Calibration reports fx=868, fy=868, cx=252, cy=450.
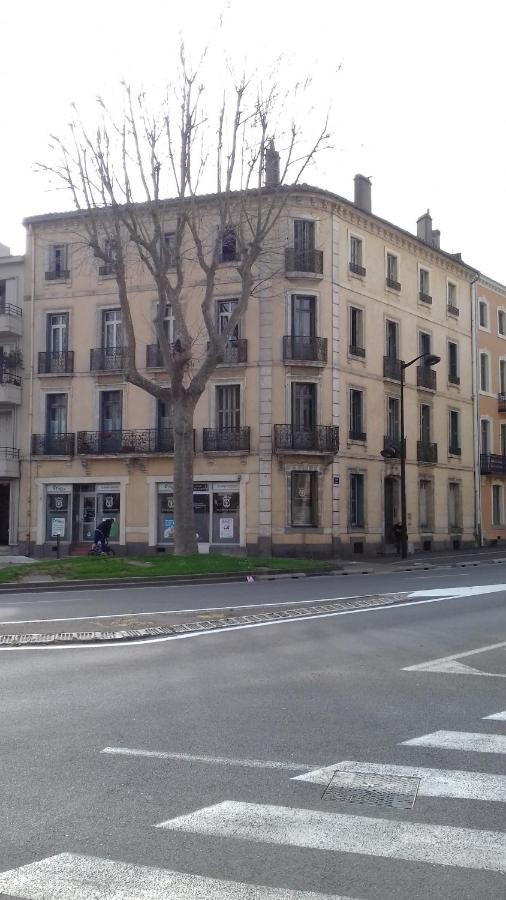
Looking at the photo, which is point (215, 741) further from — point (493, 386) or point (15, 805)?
point (493, 386)

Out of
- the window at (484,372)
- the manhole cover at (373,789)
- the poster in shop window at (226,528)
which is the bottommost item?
the manhole cover at (373,789)

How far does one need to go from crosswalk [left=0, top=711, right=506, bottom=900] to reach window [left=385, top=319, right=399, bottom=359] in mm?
32687

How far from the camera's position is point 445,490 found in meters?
40.1

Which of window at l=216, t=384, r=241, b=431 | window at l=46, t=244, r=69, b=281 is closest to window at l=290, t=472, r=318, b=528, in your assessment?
window at l=216, t=384, r=241, b=431

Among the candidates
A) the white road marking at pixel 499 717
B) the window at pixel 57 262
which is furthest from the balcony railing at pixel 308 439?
the white road marking at pixel 499 717

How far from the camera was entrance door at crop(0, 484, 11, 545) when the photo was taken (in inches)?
1393

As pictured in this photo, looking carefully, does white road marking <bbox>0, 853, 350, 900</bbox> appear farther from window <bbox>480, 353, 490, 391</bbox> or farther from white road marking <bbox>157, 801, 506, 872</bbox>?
window <bbox>480, 353, 490, 391</bbox>

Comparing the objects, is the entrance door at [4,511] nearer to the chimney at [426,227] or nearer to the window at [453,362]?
the window at [453,362]

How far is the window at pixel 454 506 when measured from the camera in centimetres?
4062

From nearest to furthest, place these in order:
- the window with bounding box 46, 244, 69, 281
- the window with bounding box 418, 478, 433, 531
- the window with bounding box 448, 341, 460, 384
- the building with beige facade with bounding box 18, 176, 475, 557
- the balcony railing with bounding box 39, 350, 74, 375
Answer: the building with beige facade with bounding box 18, 176, 475, 557, the balcony railing with bounding box 39, 350, 74, 375, the window with bounding box 46, 244, 69, 281, the window with bounding box 418, 478, 433, 531, the window with bounding box 448, 341, 460, 384

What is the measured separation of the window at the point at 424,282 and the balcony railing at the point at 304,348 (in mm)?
8858

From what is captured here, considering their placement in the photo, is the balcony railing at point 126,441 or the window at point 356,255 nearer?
the balcony railing at point 126,441

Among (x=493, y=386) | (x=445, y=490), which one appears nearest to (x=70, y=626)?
(x=445, y=490)

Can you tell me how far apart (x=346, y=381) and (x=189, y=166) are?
12272 millimetres
